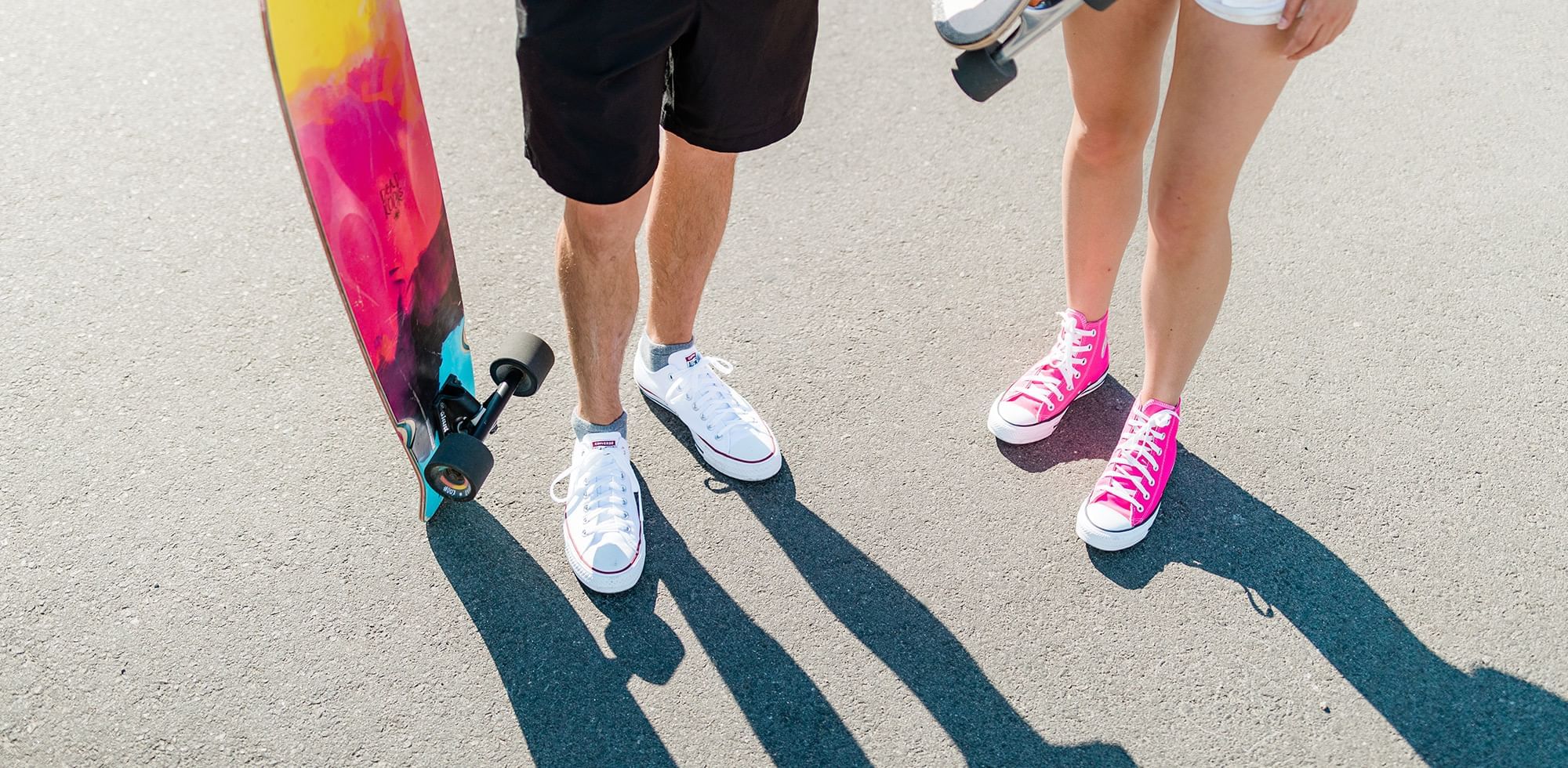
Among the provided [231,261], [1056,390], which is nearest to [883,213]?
[1056,390]

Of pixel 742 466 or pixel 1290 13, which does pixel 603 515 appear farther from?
pixel 1290 13

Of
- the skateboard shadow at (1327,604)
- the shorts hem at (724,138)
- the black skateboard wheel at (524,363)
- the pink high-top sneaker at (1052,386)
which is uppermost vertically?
the shorts hem at (724,138)

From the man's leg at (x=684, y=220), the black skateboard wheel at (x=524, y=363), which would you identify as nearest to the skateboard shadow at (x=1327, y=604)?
the man's leg at (x=684, y=220)

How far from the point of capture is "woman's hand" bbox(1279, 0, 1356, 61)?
1.65m

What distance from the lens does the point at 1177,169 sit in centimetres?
195

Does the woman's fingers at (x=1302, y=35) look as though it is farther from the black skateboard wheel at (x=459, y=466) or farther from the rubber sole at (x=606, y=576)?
the black skateboard wheel at (x=459, y=466)

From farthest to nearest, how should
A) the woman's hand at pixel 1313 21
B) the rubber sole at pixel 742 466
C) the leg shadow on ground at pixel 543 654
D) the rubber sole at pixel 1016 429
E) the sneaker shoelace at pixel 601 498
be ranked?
1. the rubber sole at pixel 1016 429
2. the rubber sole at pixel 742 466
3. the sneaker shoelace at pixel 601 498
4. the leg shadow on ground at pixel 543 654
5. the woman's hand at pixel 1313 21

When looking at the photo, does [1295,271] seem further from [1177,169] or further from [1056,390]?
[1177,169]

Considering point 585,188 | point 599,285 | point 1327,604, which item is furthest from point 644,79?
point 1327,604

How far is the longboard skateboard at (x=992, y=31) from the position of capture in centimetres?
173

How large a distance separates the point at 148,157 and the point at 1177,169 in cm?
279

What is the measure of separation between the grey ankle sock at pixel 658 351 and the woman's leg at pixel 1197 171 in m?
1.00

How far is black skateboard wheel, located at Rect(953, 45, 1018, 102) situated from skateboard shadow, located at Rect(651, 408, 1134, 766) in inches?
38.2

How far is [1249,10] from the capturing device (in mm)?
1693
